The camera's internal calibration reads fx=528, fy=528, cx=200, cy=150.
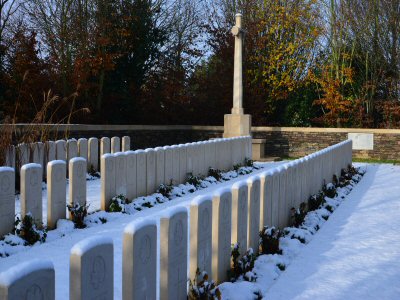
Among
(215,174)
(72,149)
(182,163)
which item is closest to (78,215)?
(182,163)

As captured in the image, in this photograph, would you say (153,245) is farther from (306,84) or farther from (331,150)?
(306,84)

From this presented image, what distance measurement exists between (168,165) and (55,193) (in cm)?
317

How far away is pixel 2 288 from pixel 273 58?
2047 centimetres

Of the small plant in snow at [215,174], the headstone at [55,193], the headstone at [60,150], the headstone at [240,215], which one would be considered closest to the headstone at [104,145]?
the headstone at [60,150]

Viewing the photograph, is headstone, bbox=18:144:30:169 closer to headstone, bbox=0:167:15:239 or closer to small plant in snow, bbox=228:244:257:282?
headstone, bbox=0:167:15:239

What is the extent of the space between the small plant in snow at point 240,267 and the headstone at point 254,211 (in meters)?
0.44

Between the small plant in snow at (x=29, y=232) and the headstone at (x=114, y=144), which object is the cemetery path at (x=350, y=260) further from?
the headstone at (x=114, y=144)

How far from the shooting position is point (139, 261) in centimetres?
323

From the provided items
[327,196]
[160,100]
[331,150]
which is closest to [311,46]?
[160,100]

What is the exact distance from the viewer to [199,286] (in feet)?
13.0

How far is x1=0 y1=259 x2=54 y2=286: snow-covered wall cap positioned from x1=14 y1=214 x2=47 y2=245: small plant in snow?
3.53 meters

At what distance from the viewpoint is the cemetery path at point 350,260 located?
454 centimetres

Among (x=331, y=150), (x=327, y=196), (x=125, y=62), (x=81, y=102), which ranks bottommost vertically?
(x=327, y=196)

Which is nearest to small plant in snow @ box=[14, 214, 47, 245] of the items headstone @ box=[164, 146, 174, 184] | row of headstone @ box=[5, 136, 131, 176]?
row of headstone @ box=[5, 136, 131, 176]
